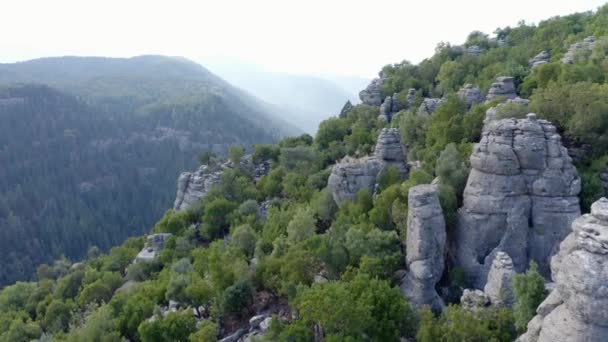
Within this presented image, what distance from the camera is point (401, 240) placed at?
3644 centimetres

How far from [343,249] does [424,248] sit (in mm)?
6465

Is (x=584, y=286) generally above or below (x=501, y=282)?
above

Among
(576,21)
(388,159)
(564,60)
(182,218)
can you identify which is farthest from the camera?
(576,21)

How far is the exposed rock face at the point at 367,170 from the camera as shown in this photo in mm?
47562

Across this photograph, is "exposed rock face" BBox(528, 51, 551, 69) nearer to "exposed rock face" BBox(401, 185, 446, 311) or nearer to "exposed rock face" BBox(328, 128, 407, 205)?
"exposed rock face" BBox(328, 128, 407, 205)

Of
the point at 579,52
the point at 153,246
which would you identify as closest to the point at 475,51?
the point at 579,52

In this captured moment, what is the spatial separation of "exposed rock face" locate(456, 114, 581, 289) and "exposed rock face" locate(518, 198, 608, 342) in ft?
43.3

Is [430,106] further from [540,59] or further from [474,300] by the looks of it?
[474,300]

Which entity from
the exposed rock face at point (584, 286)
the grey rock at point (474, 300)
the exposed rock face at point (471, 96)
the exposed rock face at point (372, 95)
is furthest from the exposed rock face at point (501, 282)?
the exposed rock face at point (372, 95)

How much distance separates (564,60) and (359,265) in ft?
158

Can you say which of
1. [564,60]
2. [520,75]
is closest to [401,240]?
[520,75]

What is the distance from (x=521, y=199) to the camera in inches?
1320

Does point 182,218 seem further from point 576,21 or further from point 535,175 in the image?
point 576,21

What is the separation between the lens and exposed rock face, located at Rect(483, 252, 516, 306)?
28.1 m
